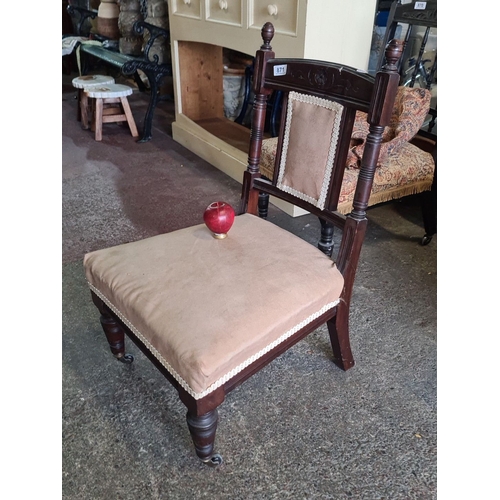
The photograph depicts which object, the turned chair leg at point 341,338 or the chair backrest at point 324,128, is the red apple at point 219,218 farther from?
the turned chair leg at point 341,338

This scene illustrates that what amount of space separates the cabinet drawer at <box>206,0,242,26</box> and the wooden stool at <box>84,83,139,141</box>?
3.39 feet

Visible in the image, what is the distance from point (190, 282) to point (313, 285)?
0.31m

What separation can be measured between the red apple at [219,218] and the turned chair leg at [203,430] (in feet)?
1.56

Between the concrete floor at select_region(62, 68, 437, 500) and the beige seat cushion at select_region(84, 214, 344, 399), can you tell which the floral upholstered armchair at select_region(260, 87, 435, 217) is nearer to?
the concrete floor at select_region(62, 68, 437, 500)

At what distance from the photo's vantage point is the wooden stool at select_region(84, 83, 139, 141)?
10.9 feet

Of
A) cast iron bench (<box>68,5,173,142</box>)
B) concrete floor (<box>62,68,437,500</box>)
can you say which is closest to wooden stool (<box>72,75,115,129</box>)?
cast iron bench (<box>68,5,173,142</box>)

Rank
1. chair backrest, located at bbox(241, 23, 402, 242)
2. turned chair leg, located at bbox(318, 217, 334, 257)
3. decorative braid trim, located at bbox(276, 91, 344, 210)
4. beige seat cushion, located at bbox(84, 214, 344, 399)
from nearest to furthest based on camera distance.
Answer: beige seat cushion, located at bbox(84, 214, 344, 399) → chair backrest, located at bbox(241, 23, 402, 242) → decorative braid trim, located at bbox(276, 91, 344, 210) → turned chair leg, located at bbox(318, 217, 334, 257)

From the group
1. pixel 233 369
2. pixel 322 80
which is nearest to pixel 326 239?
pixel 322 80

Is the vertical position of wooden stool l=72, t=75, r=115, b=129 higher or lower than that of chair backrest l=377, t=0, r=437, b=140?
lower

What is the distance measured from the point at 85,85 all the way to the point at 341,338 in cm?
288

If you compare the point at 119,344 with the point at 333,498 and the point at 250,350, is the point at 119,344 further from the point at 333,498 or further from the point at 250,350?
the point at 333,498

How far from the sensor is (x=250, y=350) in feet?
3.44

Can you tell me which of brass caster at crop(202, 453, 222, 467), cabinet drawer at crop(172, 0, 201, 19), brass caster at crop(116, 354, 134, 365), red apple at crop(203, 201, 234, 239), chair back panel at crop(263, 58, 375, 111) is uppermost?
cabinet drawer at crop(172, 0, 201, 19)

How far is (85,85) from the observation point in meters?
3.38
